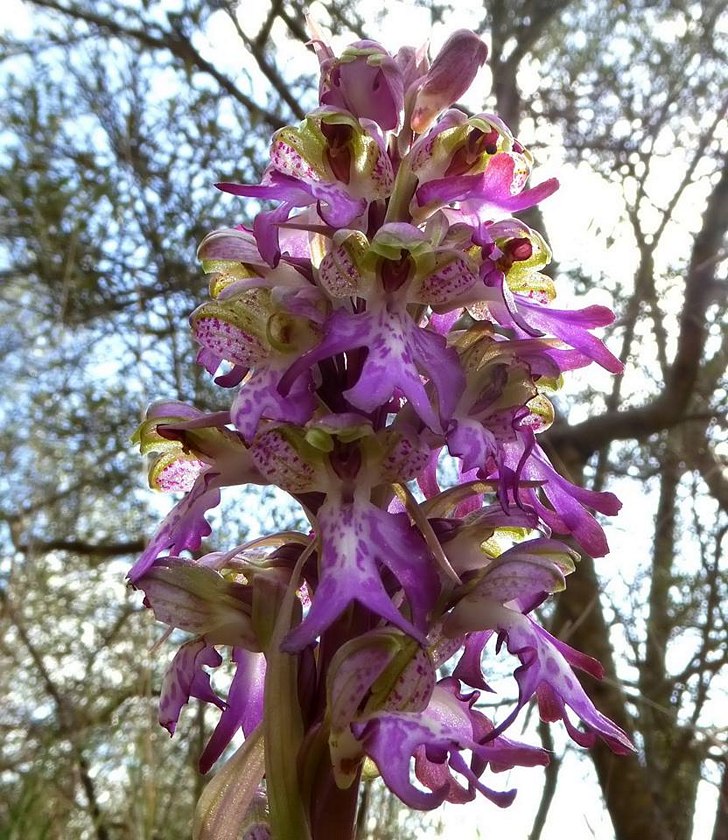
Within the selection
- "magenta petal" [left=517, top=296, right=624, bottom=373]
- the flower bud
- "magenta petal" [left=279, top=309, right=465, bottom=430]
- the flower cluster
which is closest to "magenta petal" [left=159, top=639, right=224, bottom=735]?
the flower cluster

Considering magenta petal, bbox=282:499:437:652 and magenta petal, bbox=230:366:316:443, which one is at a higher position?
magenta petal, bbox=230:366:316:443

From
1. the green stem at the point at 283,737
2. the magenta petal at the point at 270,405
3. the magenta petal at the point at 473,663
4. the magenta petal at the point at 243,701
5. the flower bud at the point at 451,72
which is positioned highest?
the flower bud at the point at 451,72

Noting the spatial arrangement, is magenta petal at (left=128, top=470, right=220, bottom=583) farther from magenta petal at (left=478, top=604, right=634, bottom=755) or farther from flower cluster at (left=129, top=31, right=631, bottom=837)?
magenta petal at (left=478, top=604, right=634, bottom=755)

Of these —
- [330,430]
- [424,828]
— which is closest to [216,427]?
[330,430]

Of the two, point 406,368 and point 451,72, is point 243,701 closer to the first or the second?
point 406,368

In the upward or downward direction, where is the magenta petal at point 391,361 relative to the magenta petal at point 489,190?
downward

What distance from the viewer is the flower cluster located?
932 millimetres

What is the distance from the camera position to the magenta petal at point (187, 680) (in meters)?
1.07

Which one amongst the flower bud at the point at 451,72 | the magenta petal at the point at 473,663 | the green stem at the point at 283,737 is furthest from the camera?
the flower bud at the point at 451,72

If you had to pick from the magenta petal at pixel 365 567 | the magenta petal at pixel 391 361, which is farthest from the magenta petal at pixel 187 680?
the magenta petal at pixel 391 361

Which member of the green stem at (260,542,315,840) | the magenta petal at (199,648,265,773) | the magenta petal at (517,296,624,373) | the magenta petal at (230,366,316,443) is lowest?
the green stem at (260,542,315,840)

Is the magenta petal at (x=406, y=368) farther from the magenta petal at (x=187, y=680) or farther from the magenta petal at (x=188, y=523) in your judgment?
the magenta petal at (x=187, y=680)

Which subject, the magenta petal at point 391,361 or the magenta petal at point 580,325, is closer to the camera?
the magenta petal at point 391,361

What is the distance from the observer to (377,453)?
1.07 metres
